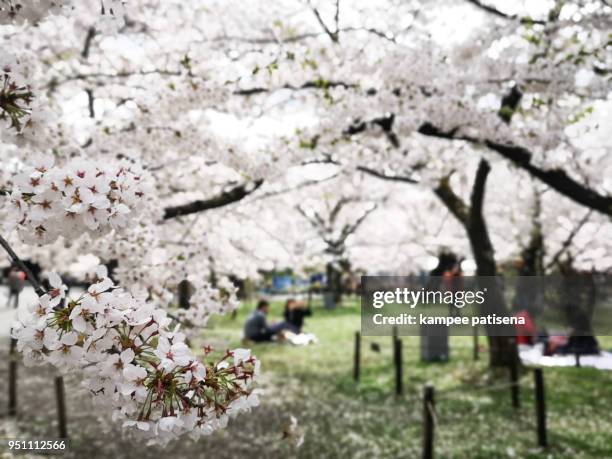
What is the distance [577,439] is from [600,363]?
195 inches

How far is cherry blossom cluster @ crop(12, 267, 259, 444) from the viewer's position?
160 centimetres

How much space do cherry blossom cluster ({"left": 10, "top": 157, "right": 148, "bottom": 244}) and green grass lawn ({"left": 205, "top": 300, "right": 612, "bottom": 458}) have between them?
4.30 meters

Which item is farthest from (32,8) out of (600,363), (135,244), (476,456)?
(600,363)

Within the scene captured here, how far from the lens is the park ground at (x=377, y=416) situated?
626 cm

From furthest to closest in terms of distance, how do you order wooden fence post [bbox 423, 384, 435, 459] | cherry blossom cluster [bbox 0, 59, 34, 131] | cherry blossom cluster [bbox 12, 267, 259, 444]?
wooden fence post [bbox 423, 384, 435, 459] → cherry blossom cluster [bbox 0, 59, 34, 131] → cherry blossom cluster [bbox 12, 267, 259, 444]

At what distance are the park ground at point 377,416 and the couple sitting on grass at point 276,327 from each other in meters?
1.22

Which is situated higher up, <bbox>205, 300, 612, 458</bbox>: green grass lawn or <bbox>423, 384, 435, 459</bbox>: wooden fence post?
<bbox>423, 384, 435, 459</bbox>: wooden fence post

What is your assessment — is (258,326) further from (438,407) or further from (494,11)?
(494,11)

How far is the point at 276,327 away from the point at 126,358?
12.0 metres

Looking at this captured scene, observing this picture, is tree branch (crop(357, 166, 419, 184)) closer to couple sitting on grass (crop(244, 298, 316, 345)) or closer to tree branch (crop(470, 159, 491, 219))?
tree branch (crop(470, 159, 491, 219))

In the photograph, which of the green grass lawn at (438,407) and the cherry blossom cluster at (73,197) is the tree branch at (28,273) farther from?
the green grass lawn at (438,407)

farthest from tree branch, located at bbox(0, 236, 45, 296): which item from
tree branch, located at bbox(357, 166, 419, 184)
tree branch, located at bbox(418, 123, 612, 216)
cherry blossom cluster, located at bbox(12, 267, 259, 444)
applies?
tree branch, located at bbox(357, 166, 419, 184)

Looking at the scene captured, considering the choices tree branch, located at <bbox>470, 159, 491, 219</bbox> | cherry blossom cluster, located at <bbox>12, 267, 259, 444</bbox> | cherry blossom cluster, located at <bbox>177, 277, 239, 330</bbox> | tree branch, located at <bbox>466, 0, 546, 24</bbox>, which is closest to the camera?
cherry blossom cluster, located at <bbox>12, 267, 259, 444</bbox>

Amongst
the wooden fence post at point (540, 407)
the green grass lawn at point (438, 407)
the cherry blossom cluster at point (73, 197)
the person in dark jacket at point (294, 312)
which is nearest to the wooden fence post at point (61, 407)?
the green grass lawn at point (438, 407)
